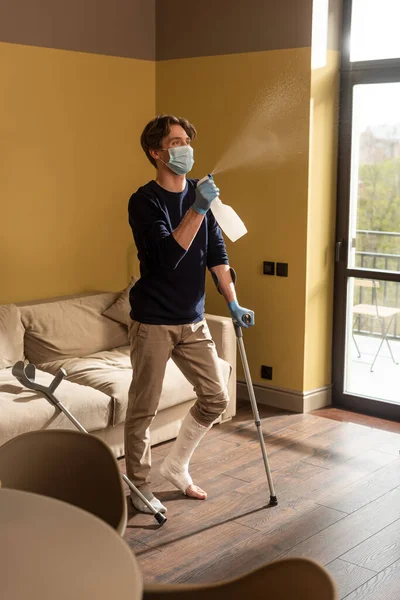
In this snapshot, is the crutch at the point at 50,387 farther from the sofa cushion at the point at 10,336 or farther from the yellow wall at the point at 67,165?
the yellow wall at the point at 67,165

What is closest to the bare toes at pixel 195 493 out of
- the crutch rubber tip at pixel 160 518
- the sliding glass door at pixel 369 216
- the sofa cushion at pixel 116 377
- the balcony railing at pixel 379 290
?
the crutch rubber tip at pixel 160 518

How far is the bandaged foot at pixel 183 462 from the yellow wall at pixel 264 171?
148cm

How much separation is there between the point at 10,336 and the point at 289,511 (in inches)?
70.3

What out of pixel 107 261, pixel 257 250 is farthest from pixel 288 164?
pixel 107 261

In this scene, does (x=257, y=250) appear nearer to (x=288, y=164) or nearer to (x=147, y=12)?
(x=288, y=164)

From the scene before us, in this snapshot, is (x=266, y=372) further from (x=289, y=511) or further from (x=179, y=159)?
(x=179, y=159)

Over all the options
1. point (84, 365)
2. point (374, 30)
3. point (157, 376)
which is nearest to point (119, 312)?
point (84, 365)

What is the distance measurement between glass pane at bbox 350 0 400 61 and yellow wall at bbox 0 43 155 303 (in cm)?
148

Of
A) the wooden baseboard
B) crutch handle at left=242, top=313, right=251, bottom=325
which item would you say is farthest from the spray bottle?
the wooden baseboard

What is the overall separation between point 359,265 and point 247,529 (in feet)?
7.05

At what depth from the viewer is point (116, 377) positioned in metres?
4.10

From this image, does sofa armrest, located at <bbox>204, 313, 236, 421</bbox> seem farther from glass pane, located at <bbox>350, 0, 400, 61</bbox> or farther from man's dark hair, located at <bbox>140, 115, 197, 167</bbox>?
glass pane, located at <bbox>350, 0, 400, 61</bbox>

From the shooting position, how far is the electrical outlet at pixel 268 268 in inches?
196

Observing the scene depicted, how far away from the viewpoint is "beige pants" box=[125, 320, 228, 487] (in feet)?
Result: 11.0
